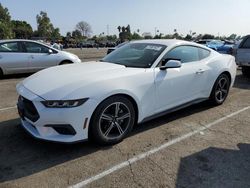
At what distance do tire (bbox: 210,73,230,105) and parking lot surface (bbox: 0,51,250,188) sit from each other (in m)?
0.80

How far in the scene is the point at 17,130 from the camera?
4.54 m

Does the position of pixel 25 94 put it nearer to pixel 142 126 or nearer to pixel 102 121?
pixel 102 121

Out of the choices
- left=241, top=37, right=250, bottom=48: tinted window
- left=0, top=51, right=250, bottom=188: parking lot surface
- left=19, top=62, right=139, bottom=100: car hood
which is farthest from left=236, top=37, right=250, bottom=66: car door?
left=19, top=62, right=139, bottom=100: car hood

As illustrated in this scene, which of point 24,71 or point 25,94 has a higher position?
point 25,94

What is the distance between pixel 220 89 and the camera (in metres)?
5.96

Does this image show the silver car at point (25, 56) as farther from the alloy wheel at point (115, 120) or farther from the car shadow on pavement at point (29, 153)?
the alloy wheel at point (115, 120)

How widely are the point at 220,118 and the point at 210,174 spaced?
85.3 inches

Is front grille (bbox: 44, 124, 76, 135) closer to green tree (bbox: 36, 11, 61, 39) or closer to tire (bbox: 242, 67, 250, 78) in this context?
tire (bbox: 242, 67, 250, 78)

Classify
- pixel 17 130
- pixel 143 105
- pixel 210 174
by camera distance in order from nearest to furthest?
pixel 210 174
pixel 143 105
pixel 17 130

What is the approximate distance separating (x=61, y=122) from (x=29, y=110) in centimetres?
57

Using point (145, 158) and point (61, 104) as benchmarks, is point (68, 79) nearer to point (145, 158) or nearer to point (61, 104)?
point (61, 104)

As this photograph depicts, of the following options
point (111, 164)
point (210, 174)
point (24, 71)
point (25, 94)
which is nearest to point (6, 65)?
point (24, 71)

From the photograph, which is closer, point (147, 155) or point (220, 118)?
point (147, 155)

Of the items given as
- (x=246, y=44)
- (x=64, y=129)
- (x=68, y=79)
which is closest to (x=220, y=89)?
(x=68, y=79)
